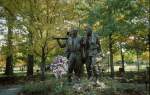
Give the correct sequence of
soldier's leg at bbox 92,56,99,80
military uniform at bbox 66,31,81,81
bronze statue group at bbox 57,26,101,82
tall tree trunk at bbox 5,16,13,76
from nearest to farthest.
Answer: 1. soldier's leg at bbox 92,56,99,80
2. bronze statue group at bbox 57,26,101,82
3. military uniform at bbox 66,31,81,81
4. tall tree trunk at bbox 5,16,13,76

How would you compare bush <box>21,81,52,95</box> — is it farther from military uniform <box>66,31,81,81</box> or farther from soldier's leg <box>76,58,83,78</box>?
soldier's leg <box>76,58,83,78</box>

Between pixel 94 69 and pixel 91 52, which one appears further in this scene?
pixel 91 52

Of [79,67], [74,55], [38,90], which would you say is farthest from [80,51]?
[38,90]

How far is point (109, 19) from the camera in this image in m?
19.1

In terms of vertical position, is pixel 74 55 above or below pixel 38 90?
above

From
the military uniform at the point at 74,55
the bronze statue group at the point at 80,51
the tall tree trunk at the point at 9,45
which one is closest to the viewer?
the bronze statue group at the point at 80,51

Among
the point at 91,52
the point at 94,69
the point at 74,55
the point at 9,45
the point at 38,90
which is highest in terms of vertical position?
the point at 9,45

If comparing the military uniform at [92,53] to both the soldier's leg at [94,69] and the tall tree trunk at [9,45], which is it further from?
the tall tree trunk at [9,45]

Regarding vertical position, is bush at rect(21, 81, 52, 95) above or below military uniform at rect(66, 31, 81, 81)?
below

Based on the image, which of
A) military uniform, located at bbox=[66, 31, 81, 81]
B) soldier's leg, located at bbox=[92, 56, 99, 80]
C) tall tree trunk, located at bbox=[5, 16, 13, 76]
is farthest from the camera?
tall tree trunk, located at bbox=[5, 16, 13, 76]

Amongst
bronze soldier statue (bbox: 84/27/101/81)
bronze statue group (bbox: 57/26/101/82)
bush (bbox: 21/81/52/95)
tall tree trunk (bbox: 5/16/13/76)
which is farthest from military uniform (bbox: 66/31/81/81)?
tall tree trunk (bbox: 5/16/13/76)

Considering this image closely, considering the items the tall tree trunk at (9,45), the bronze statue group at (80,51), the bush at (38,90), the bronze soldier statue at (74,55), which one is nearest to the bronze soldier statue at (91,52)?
the bronze statue group at (80,51)

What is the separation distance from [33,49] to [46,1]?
3122 millimetres

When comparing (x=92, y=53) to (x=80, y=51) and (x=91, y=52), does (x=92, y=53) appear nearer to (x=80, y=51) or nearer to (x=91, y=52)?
(x=91, y=52)
